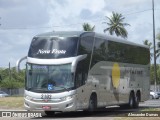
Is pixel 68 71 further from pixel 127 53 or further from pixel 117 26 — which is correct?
pixel 117 26

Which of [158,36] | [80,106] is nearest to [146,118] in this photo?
[80,106]

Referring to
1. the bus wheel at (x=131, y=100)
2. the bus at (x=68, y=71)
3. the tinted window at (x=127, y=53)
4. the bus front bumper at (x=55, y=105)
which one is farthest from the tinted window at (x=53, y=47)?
the bus wheel at (x=131, y=100)

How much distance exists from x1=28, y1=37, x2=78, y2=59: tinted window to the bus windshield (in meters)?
0.55

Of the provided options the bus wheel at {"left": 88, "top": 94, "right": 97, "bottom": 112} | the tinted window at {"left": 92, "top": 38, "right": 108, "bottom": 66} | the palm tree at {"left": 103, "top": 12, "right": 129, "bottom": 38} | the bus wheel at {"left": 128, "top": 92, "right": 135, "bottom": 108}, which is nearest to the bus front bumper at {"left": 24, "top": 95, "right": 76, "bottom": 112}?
the bus wheel at {"left": 88, "top": 94, "right": 97, "bottom": 112}

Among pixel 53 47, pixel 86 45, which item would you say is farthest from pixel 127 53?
pixel 53 47

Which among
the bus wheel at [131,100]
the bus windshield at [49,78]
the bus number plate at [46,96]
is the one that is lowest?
the bus wheel at [131,100]

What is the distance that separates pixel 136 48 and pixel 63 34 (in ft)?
29.5

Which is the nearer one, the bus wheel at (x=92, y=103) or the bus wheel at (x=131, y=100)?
the bus wheel at (x=92, y=103)

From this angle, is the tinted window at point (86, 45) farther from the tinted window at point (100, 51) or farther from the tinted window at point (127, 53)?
the tinted window at point (127, 53)

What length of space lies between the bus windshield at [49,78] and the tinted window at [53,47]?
548 millimetres

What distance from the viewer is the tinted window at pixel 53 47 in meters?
22.5

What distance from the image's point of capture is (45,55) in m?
22.6

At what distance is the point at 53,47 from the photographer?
74.6 ft

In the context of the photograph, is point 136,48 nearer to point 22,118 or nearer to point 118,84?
point 118,84
